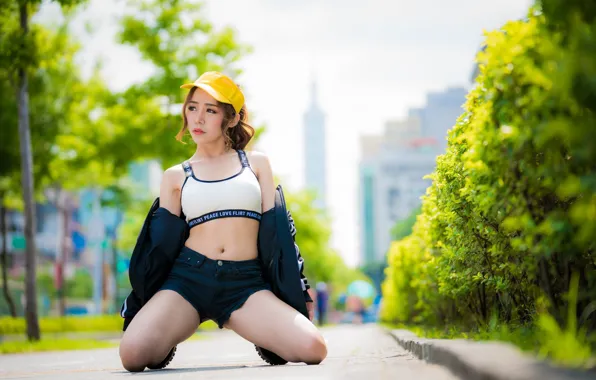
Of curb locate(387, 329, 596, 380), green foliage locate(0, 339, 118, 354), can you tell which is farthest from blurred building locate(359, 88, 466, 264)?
curb locate(387, 329, 596, 380)

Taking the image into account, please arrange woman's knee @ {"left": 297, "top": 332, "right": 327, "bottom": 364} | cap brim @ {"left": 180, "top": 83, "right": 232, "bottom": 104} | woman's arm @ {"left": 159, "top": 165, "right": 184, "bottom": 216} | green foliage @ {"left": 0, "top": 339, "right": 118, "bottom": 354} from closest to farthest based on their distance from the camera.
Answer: woman's knee @ {"left": 297, "top": 332, "right": 327, "bottom": 364}, cap brim @ {"left": 180, "top": 83, "right": 232, "bottom": 104}, woman's arm @ {"left": 159, "top": 165, "right": 184, "bottom": 216}, green foliage @ {"left": 0, "top": 339, "right": 118, "bottom": 354}

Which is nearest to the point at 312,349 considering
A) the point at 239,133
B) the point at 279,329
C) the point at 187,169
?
the point at 279,329

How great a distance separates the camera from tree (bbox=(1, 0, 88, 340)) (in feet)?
52.1

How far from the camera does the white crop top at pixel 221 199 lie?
6250mm

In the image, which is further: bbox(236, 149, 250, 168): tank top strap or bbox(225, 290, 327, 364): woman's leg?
bbox(236, 149, 250, 168): tank top strap

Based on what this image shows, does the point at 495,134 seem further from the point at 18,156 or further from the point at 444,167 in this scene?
the point at 18,156

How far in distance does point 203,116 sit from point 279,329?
1.60m

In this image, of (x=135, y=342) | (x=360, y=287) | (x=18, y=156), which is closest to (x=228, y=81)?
(x=135, y=342)

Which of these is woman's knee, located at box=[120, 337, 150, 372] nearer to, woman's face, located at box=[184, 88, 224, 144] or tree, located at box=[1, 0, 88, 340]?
woman's face, located at box=[184, 88, 224, 144]

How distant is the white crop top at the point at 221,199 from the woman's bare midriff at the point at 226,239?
5 centimetres

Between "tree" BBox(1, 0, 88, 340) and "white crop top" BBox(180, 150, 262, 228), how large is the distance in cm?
1021

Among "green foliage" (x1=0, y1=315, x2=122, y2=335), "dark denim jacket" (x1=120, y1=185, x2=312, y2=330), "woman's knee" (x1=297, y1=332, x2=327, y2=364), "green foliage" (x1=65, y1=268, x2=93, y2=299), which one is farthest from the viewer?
"green foliage" (x1=65, y1=268, x2=93, y2=299)

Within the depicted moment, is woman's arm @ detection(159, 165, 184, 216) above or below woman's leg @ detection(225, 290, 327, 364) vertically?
above

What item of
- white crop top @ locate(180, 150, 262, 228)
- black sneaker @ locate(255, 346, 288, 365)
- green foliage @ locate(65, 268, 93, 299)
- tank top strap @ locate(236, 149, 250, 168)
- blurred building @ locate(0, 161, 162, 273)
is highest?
tank top strap @ locate(236, 149, 250, 168)
